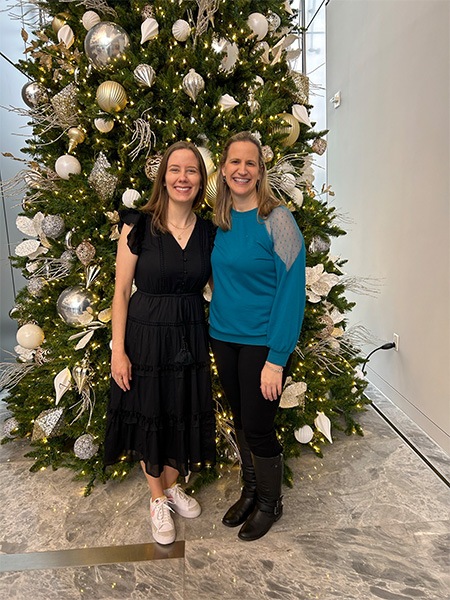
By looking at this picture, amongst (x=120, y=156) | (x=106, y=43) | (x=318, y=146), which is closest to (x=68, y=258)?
(x=120, y=156)

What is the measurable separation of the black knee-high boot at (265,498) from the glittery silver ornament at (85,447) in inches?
32.0

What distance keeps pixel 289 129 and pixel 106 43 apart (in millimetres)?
876

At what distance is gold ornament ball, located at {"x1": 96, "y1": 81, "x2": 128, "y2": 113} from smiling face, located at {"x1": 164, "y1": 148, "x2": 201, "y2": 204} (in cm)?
59

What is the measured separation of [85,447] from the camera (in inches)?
79.9

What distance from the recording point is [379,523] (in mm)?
1726

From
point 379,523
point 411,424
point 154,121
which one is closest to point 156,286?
point 154,121

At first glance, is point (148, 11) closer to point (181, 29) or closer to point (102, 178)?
point (181, 29)

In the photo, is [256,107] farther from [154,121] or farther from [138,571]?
[138,571]

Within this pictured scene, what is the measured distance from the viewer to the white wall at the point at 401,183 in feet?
7.42

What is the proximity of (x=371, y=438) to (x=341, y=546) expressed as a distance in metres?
0.90

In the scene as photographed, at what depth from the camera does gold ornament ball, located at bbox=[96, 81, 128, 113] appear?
72.0 inches

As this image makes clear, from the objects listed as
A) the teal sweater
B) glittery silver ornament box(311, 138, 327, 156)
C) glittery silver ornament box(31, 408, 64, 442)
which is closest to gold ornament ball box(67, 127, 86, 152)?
the teal sweater

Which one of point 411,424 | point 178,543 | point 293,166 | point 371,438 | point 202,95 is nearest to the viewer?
point 178,543

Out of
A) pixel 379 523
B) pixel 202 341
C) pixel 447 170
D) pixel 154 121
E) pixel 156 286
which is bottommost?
pixel 379 523
